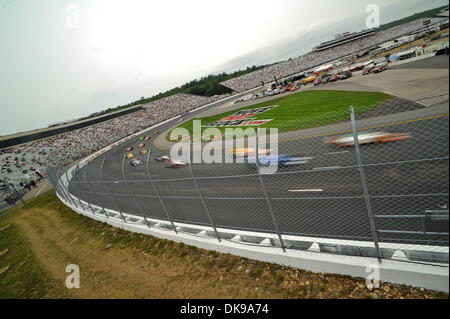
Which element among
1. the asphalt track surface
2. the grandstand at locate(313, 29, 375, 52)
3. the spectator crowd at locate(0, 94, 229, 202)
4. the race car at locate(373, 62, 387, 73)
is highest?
the grandstand at locate(313, 29, 375, 52)

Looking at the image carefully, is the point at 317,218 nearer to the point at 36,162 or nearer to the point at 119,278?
the point at 119,278

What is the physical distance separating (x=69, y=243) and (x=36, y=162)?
127ft

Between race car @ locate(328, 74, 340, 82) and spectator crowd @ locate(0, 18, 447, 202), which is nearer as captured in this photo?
spectator crowd @ locate(0, 18, 447, 202)

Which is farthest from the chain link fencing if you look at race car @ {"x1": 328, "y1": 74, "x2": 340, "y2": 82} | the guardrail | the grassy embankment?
race car @ {"x1": 328, "y1": 74, "x2": 340, "y2": 82}

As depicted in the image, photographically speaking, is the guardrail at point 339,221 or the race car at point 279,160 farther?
the race car at point 279,160

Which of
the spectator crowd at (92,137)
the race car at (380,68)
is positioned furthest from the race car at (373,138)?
the race car at (380,68)

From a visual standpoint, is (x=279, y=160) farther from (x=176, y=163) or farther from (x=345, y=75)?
(x=345, y=75)

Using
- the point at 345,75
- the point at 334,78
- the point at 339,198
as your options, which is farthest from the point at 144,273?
the point at 334,78

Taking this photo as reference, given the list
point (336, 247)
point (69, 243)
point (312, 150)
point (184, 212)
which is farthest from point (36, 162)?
point (336, 247)

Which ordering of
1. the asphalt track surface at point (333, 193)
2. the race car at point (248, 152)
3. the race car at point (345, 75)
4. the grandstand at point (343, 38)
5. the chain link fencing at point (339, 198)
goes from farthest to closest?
the grandstand at point (343, 38)
the race car at point (345, 75)
the race car at point (248, 152)
the asphalt track surface at point (333, 193)
the chain link fencing at point (339, 198)

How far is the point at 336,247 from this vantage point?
4582mm

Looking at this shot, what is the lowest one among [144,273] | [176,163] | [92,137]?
[144,273]

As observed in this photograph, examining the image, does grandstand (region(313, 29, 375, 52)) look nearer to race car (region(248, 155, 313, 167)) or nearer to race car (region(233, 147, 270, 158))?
race car (region(233, 147, 270, 158))

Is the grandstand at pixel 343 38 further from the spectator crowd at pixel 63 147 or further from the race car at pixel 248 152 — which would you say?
the race car at pixel 248 152
